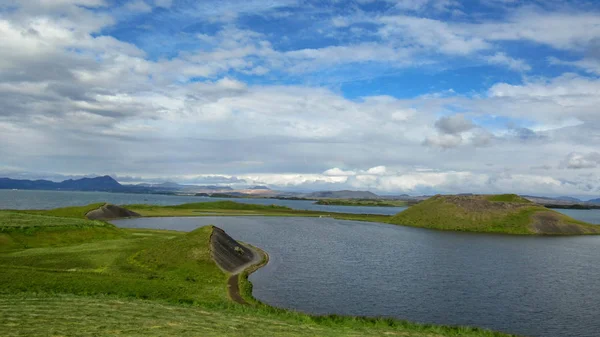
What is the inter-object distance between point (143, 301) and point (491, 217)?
15542 cm

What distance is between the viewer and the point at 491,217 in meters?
161

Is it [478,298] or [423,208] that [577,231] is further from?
[478,298]

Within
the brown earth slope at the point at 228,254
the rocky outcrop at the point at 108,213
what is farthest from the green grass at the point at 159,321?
the rocky outcrop at the point at 108,213

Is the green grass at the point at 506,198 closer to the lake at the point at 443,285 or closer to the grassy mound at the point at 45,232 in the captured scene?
the lake at the point at 443,285

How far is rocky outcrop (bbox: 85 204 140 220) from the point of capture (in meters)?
155

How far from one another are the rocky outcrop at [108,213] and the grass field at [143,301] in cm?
8941

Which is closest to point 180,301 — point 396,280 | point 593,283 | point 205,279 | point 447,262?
point 205,279

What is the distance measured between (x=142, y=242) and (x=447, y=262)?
58140 mm

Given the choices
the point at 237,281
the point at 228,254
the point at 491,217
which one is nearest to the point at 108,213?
the point at 228,254

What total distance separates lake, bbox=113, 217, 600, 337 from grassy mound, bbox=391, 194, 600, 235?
60.0m

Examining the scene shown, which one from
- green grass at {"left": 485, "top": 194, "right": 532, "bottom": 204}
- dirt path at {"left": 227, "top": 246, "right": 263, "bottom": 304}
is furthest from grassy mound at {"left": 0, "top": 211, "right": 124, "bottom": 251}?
green grass at {"left": 485, "top": 194, "right": 532, "bottom": 204}

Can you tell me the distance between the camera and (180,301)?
3856 cm

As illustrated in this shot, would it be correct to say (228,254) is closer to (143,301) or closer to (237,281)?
(237,281)

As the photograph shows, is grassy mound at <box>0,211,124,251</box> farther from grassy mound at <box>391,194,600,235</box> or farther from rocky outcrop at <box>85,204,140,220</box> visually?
grassy mound at <box>391,194,600,235</box>
